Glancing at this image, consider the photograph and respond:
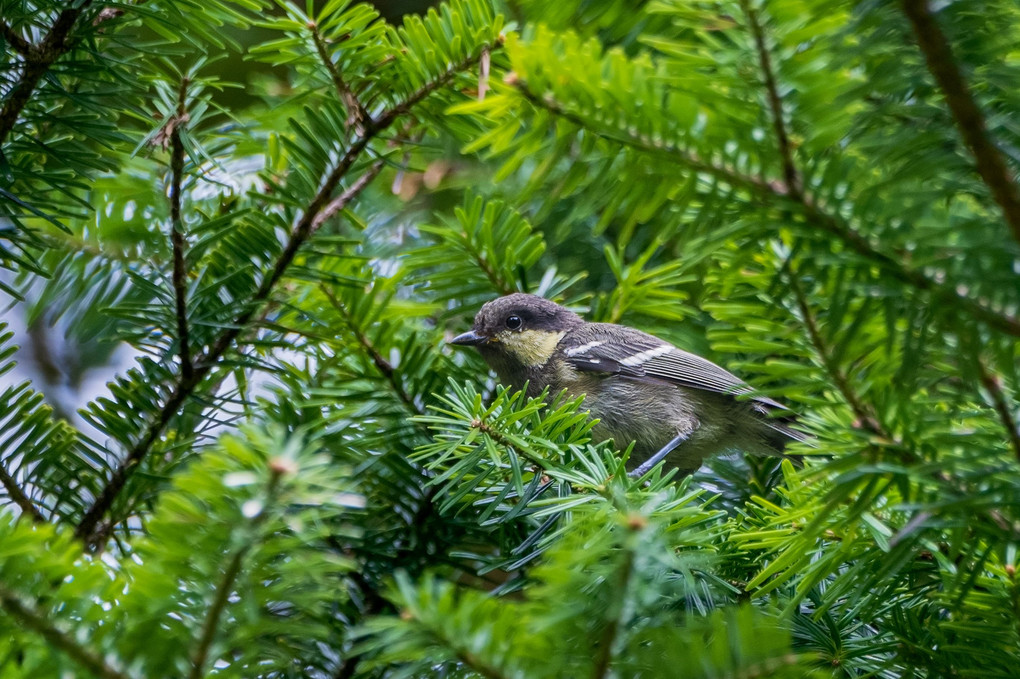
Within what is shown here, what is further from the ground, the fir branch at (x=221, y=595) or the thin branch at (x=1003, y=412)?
the thin branch at (x=1003, y=412)

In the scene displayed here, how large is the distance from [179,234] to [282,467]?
3.16 ft

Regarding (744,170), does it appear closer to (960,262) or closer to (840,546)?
(960,262)

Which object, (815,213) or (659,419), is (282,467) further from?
(659,419)

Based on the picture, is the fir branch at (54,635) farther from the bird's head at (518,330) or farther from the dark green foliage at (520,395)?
the bird's head at (518,330)

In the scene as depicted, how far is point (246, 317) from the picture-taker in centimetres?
163

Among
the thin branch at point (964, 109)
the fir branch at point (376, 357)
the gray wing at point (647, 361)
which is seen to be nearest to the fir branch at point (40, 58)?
the fir branch at point (376, 357)

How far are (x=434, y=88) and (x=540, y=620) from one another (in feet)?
3.75

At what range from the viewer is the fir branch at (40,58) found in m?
1.39

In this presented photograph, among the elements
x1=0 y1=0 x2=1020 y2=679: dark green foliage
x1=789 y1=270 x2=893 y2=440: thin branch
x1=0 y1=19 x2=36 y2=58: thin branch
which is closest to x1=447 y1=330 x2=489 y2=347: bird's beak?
x1=0 y1=0 x2=1020 y2=679: dark green foliage

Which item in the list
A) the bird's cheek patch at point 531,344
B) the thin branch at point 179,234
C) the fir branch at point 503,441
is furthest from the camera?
the bird's cheek patch at point 531,344

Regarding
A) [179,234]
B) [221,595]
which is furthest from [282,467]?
[179,234]

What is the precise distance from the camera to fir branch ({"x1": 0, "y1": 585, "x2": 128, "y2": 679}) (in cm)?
71

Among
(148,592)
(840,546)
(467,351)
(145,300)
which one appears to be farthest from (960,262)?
(467,351)

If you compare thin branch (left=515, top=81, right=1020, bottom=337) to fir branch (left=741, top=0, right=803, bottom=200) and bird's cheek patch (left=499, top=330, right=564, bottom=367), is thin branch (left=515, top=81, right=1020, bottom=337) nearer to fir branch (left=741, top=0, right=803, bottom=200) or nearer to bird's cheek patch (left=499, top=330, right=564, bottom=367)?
fir branch (left=741, top=0, right=803, bottom=200)
